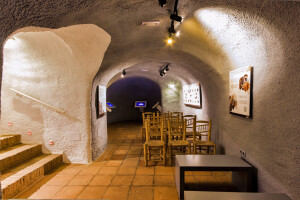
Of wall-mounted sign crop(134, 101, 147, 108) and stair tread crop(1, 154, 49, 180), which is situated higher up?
wall-mounted sign crop(134, 101, 147, 108)

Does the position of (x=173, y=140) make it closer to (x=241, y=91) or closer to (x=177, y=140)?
(x=177, y=140)

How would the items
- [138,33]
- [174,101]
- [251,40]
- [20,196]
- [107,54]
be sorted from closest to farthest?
1. [251,40]
2. [20,196]
3. [138,33]
4. [107,54]
5. [174,101]

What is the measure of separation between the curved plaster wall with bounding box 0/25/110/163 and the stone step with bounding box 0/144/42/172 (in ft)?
0.71

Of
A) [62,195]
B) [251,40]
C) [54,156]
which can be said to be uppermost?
[251,40]

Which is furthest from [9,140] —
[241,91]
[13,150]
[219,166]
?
[241,91]

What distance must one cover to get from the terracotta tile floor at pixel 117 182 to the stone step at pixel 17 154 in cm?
63

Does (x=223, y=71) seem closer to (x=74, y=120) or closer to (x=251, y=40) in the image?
(x=251, y=40)

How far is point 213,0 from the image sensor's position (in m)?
2.07

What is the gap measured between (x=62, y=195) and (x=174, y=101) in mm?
6732

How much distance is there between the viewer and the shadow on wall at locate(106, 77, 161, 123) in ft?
36.2

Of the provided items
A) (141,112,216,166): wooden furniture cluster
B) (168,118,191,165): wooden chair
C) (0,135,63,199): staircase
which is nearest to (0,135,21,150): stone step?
(0,135,63,199): staircase

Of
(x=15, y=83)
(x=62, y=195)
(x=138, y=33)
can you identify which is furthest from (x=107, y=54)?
(x=62, y=195)

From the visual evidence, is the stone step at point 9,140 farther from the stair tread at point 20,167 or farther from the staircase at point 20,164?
the stair tread at point 20,167

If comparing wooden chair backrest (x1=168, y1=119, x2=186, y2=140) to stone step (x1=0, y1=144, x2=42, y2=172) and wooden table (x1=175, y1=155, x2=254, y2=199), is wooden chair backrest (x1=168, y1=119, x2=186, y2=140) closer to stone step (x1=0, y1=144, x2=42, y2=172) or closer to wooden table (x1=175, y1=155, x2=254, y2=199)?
wooden table (x1=175, y1=155, x2=254, y2=199)
